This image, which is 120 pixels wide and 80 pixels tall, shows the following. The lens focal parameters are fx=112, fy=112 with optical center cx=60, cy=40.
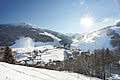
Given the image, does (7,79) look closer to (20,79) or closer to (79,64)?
(20,79)

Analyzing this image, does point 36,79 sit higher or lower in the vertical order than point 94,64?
higher

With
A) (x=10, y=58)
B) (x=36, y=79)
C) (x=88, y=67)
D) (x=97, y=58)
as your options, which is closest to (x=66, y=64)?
(x=88, y=67)

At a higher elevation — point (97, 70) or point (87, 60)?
point (87, 60)

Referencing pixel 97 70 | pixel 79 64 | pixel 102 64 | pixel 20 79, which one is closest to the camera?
pixel 20 79

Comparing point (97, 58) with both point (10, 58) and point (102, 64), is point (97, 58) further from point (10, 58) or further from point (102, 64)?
point (10, 58)

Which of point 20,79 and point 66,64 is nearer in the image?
point 20,79

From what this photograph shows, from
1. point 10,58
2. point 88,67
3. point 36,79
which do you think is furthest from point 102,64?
point 36,79

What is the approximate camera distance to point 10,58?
3020 cm

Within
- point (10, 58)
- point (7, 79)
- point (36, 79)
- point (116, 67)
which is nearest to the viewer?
point (7, 79)

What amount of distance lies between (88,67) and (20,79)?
161ft

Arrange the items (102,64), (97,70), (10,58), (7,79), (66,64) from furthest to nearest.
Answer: (66,64)
(97,70)
(102,64)
(10,58)
(7,79)

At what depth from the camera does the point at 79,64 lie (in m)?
56.4

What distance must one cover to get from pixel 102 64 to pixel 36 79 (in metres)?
43.8

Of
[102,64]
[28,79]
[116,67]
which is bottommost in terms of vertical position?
[116,67]
